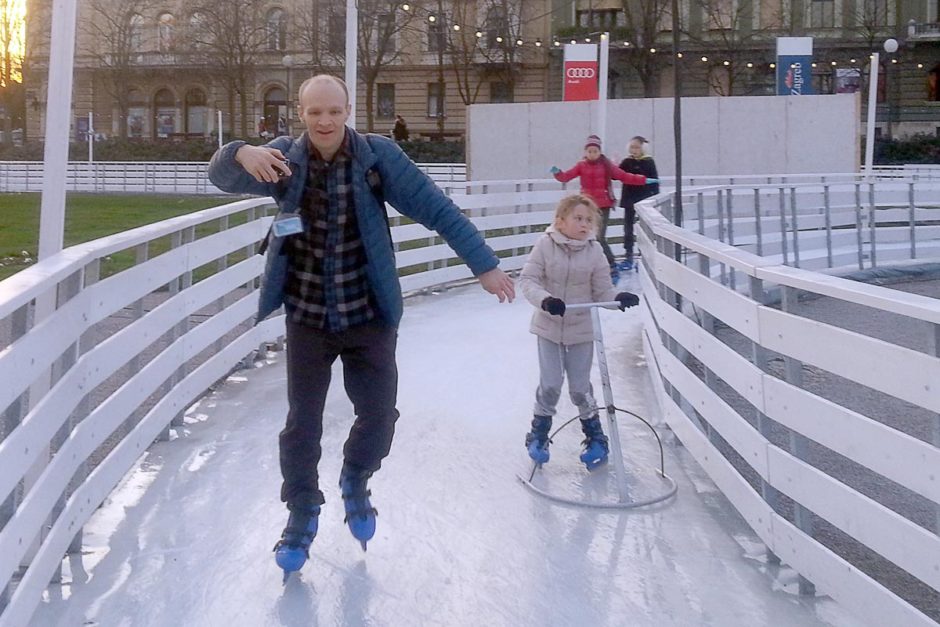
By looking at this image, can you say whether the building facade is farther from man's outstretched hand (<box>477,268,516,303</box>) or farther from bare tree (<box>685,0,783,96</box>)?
man's outstretched hand (<box>477,268,516,303</box>)

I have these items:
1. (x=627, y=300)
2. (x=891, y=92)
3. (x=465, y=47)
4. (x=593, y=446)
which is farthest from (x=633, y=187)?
(x=891, y=92)

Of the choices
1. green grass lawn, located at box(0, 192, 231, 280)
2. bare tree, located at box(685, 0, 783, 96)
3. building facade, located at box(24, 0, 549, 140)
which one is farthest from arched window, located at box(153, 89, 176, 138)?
bare tree, located at box(685, 0, 783, 96)

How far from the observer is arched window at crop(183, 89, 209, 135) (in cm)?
6506

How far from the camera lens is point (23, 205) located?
117 ft

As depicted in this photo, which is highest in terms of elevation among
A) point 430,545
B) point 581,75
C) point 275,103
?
point 275,103

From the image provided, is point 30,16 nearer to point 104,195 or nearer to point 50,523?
point 104,195

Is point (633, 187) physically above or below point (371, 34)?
below

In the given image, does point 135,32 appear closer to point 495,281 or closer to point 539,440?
point 539,440

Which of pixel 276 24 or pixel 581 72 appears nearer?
pixel 581 72

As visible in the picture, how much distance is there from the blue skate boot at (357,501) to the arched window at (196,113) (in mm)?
61827

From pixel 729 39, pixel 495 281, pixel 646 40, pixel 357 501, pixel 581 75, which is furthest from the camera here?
pixel 729 39

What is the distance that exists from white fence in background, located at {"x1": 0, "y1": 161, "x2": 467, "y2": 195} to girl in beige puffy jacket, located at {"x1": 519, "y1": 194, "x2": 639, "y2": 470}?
130 feet

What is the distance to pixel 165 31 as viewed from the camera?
6094cm

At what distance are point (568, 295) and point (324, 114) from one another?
2.03 metres
